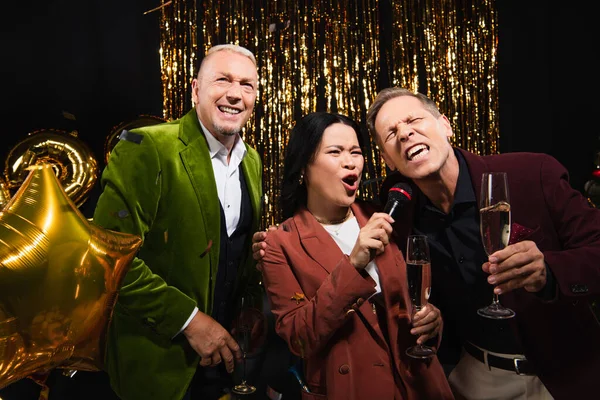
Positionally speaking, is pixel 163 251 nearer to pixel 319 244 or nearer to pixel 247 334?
pixel 247 334

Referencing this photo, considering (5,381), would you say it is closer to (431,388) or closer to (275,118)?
(431,388)

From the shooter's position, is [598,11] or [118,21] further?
[598,11]

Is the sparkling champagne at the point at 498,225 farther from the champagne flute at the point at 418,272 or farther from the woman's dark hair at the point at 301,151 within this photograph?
the woman's dark hair at the point at 301,151

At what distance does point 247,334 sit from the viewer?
1835 millimetres

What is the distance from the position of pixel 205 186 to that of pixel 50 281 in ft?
3.21

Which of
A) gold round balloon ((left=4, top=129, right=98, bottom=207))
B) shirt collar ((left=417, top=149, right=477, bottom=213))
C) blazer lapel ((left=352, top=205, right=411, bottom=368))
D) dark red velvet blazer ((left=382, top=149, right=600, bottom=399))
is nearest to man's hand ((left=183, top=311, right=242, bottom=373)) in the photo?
blazer lapel ((left=352, top=205, right=411, bottom=368))

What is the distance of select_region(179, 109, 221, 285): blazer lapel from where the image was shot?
201 cm

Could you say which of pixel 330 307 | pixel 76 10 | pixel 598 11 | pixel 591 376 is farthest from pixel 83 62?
pixel 598 11

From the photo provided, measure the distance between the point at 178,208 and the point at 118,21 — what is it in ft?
5.58

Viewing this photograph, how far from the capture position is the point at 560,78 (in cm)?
345

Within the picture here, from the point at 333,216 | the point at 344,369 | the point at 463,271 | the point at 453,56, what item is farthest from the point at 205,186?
the point at 453,56

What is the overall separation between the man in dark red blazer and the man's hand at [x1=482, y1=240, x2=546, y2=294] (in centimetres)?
1

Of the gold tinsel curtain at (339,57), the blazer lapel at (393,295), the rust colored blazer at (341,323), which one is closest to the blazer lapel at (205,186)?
the rust colored blazer at (341,323)

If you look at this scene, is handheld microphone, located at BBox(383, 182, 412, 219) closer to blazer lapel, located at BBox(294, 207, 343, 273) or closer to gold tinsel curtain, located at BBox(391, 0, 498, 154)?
blazer lapel, located at BBox(294, 207, 343, 273)
